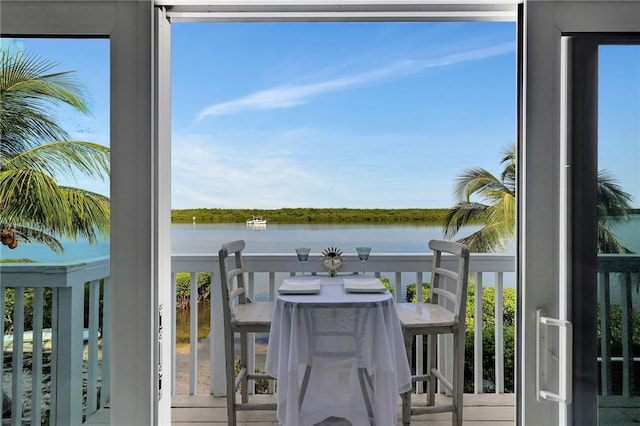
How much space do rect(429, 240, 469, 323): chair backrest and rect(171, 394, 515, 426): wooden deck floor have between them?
0.70 meters

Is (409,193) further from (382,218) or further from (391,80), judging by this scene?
(391,80)

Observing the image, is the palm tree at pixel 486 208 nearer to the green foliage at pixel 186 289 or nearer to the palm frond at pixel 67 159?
the green foliage at pixel 186 289

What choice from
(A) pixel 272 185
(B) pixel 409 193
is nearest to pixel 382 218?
(B) pixel 409 193

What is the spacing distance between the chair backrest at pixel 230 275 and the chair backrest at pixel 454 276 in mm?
1388

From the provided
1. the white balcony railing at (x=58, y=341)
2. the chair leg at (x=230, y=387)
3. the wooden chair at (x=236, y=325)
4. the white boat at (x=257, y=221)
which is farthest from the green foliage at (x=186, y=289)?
the white balcony railing at (x=58, y=341)

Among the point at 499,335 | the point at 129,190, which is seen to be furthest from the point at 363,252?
the point at 129,190

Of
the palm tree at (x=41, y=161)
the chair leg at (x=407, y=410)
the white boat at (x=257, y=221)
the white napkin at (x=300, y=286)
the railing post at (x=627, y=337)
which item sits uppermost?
the palm tree at (x=41, y=161)

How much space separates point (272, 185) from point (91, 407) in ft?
26.0

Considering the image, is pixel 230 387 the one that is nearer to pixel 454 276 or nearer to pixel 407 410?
pixel 407 410

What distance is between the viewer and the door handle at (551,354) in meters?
1.04

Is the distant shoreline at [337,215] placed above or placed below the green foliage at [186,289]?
above

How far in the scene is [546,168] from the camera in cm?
106

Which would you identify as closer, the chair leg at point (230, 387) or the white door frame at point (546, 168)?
the white door frame at point (546, 168)

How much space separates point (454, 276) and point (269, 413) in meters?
1.53
